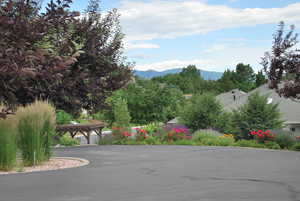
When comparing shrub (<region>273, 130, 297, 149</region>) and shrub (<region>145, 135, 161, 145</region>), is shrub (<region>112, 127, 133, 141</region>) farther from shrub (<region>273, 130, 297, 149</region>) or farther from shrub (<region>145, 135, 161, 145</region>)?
shrub (<region>273, 130, 297, 149</region>)

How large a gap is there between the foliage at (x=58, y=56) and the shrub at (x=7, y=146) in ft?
2.68

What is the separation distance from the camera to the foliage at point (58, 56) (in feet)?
25.0

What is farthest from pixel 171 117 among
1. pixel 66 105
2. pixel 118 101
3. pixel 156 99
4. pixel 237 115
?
pixel 66 105

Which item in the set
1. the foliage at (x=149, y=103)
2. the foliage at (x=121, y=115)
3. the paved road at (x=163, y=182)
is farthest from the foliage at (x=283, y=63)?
the foliage at (x=149, y=103)

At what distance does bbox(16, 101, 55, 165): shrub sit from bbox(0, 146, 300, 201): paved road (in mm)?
1206

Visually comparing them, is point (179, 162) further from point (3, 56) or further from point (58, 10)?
point (3, 56)

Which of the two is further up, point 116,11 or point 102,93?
point 116,11

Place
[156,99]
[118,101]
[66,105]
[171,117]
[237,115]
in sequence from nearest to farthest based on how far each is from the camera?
[66,105] → [237,115] → [118,101] → [156,99] → [171,117]

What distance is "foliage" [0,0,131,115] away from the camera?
7605 millimetres

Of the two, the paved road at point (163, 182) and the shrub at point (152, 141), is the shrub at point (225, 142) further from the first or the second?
the paved road at point (163, 182)

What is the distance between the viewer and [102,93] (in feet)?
40.4

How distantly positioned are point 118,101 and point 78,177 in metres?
35.2

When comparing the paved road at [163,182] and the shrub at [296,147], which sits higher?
the paved road at [163,182]

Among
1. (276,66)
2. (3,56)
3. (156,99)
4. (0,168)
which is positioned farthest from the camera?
(156,99)
